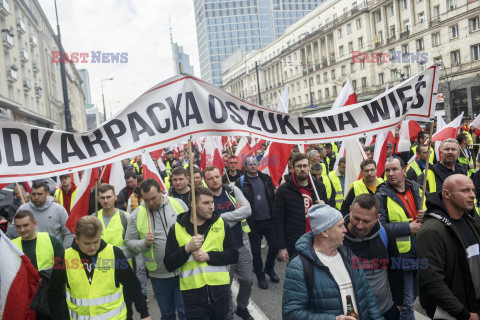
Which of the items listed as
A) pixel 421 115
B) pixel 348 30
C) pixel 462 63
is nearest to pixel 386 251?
pixel 421 115

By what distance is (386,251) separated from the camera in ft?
10.1

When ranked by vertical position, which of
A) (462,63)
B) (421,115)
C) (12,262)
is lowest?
(12,262)

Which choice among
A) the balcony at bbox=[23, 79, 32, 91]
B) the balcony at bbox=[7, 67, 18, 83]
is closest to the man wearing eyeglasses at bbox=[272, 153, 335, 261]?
the balcony at bbox=[7, 67, 18, 83]

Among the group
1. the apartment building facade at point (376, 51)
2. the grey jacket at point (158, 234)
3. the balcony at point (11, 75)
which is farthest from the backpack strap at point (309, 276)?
the balcony at point (11, 75)

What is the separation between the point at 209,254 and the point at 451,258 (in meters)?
1.90

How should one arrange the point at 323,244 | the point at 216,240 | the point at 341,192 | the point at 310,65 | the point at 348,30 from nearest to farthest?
the point at 323,244, the point at 216,240, the point at 341,192, the point at 348,30, the point at 310,65

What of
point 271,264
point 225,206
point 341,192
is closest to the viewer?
point 225,206

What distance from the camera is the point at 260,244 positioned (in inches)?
232

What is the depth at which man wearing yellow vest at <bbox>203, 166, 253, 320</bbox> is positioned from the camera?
4457 millimetres

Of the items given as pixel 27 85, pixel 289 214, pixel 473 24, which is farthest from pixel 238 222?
pixel 473 24

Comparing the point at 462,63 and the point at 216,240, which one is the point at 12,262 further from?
the point at 462,63

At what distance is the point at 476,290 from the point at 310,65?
202ft

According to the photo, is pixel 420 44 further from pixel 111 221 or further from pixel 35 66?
pixel 111 221

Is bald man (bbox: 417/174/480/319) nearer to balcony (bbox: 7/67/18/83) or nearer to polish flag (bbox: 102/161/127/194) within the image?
polish flag (bbox: 102/161/127/194)
